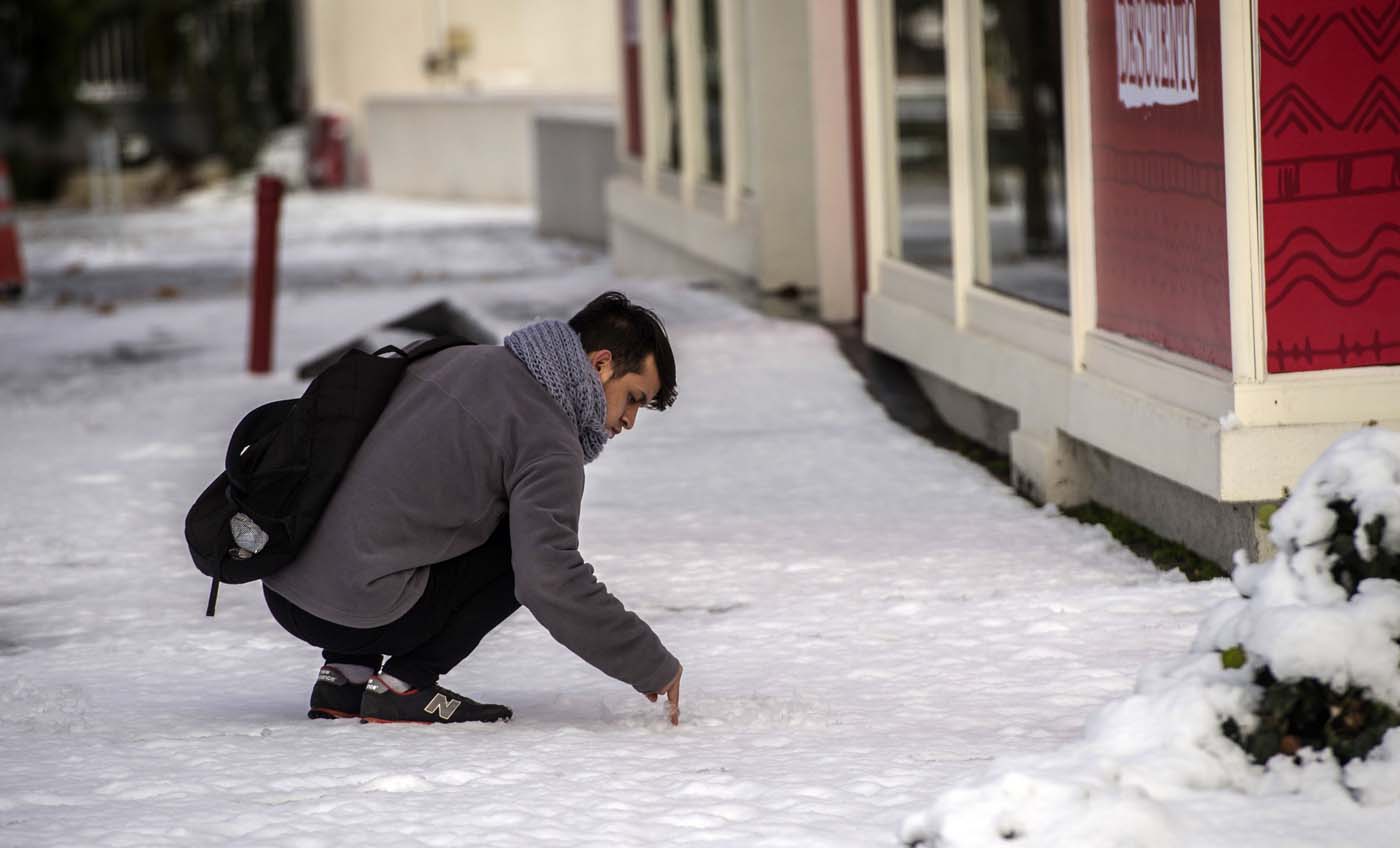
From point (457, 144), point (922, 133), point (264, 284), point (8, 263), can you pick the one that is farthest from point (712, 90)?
point (457, 144)

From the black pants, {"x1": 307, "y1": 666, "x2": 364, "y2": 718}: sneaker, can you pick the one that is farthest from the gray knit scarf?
{"x1": 307, "y1": 666, "x2": 364, "y2": 718}: sneaker

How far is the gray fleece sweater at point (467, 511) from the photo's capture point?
158 inches

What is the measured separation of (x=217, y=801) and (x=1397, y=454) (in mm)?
2095

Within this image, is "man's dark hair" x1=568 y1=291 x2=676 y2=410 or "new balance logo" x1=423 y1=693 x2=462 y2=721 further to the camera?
"new balance logo" x1=423 y1=693 x2=462 y2=721

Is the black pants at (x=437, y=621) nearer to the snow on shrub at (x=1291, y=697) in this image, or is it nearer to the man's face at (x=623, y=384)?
the man's face at (x=623, y=384)

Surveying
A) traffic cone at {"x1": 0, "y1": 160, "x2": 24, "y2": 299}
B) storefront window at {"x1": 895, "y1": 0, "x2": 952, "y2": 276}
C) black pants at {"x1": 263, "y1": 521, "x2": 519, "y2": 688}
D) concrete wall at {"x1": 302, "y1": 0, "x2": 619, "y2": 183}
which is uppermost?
concrete wall at {"x1": 302, "y1": 0, "x2": 619, "y2": 183}

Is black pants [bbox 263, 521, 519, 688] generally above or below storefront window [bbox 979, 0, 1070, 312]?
below

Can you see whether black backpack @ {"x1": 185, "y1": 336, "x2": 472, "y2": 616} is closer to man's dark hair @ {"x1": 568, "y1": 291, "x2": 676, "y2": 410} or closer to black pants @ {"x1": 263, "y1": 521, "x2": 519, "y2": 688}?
black pants @ {"x1": 263, "y1": 521, "x2": 519, "y2": 688}

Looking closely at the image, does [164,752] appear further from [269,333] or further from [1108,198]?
[269,333]

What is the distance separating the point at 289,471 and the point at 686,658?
1.41m

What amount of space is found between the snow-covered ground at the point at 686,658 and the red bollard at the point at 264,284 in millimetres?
1661

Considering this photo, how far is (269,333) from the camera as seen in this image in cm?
1160

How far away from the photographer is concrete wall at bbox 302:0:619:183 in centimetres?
3209

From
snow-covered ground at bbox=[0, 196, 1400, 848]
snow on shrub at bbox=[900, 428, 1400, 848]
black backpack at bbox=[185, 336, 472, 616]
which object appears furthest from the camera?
black backpack at bbox=[185, 336, 472, 616]
